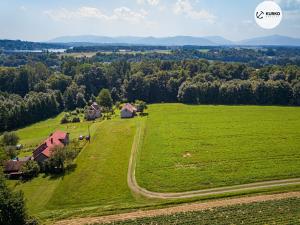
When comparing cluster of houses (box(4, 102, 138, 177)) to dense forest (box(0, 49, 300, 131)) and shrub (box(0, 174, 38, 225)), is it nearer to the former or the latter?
shrub (box(0, 174, 38, 225))

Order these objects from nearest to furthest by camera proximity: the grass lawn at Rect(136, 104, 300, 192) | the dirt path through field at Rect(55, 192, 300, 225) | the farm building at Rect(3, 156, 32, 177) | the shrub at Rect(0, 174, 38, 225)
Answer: the shrub at Rect(0, 174, 38, 225)
the dirt path through field at Rect(55, 192, 300, 225)
the grass lawn at Rect(136, 104, 300, 192)
the farm building at Rect(3, 156, 32, 177)

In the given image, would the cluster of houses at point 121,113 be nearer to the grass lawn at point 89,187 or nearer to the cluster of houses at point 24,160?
the grass lawn at point 89,187

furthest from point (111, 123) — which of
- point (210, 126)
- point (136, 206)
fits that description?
point (136, 206)

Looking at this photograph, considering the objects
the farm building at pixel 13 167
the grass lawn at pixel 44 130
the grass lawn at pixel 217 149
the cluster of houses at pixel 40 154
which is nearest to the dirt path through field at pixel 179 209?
the grass lawn at pixel 217 149

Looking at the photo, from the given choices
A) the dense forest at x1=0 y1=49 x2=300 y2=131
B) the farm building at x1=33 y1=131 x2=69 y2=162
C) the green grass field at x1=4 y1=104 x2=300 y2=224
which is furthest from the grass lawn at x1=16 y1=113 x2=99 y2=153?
the farm building at x1=33 y1=131 x2=69 y2=162

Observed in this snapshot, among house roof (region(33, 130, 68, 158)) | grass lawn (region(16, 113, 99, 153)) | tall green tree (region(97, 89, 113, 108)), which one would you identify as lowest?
grass lawn (region(16, 113, 99, 153))

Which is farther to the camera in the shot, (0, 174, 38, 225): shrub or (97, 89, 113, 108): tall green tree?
(97, 89, 113, 108): tall green tree

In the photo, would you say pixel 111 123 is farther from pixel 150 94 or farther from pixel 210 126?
pixel 150 94
